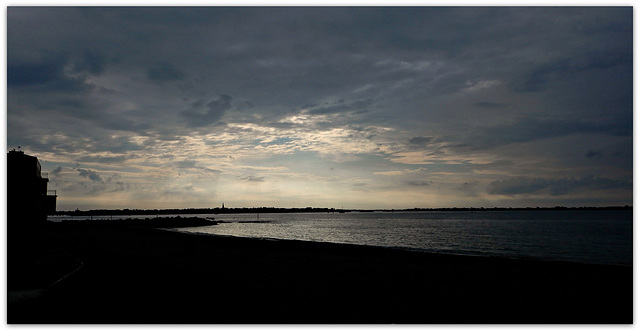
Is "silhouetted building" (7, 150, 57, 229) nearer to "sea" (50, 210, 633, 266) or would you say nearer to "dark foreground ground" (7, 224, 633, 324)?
"dark foreground ground" (7, 224, 633, 324)

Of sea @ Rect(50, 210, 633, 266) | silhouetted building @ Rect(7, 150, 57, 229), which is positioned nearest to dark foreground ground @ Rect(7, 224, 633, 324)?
silhouetted building @ Rect(7, 150, 57, 229)

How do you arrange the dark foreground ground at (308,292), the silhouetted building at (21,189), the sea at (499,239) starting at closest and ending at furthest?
the dark foreground ground at (308,292) < the silhouetted building at (21,189) < the sea at (499,239)

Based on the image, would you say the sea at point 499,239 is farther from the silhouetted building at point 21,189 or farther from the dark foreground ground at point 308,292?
the silhouetted building at point 21,189

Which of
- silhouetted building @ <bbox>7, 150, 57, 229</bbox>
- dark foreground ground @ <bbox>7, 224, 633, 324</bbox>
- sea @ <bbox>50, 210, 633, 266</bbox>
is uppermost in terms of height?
silhouetted building @ <bbox>7, 150, 57, 229</bbox>

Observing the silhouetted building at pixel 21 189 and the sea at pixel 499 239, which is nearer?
the silhouetted building at pixel 21 189

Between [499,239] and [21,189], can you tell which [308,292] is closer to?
[21,189]

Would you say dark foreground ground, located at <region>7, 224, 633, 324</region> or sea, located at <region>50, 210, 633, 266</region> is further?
sea, located at <region>50, 210, 633, 266</region>

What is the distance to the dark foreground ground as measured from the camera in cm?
1059

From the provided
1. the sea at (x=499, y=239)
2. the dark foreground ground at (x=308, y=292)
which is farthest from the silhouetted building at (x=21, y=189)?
the sea at (x=499, y=239)

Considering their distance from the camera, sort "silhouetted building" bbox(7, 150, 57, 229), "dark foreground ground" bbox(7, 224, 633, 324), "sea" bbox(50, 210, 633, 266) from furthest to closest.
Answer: "sea" bbox(50, 210, 633, 266)
"silhouetted building" bbox(7, 150, 57, 229)
"dark foreground ground" bbox(7, 224, 633, 324)

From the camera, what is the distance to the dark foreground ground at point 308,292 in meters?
10.6

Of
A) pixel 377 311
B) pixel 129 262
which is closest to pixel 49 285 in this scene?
pixel 129 262

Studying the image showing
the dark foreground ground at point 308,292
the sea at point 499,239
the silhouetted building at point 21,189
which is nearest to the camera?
the dark foreground ground at point 308,292

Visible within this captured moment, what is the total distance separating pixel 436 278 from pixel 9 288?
49.3 ft
